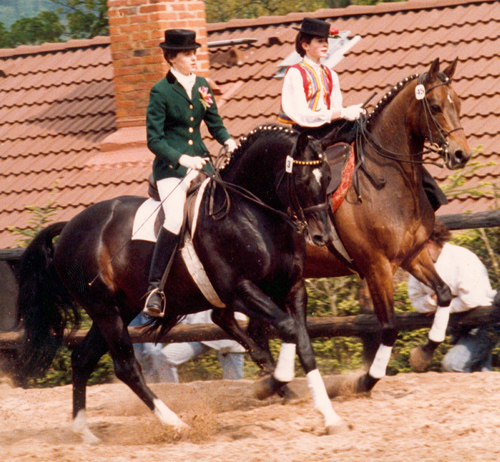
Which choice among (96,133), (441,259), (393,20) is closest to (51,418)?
(441,259)

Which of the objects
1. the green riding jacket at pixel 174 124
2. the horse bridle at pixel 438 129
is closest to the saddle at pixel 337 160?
the horse bridle at pixel 438 129

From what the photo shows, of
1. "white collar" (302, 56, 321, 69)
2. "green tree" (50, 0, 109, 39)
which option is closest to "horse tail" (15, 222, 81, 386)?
"white collar" (302, 56, 321, 69)

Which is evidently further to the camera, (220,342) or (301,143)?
(220,342)

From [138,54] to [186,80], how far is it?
4.39 metres

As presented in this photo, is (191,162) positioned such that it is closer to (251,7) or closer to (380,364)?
(380,364)

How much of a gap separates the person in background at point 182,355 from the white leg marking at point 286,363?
1899 millimetres

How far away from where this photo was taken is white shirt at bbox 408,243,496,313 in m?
6.47

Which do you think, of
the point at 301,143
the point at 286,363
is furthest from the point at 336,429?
the point at 301,143

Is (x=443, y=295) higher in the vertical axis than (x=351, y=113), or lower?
lower

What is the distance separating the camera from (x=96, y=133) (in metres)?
11.0

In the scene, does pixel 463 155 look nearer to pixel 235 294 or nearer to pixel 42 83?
pixel 235 294

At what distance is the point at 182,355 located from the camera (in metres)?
7.43

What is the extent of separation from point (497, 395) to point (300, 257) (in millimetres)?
1525

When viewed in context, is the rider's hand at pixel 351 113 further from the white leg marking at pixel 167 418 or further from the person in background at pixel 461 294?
the white leg marking at pixel 167 418
